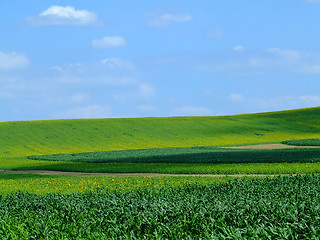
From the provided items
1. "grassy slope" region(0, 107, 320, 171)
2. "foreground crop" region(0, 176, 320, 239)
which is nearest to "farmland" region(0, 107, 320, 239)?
"foreground crop" region(0, 176, 320, 239)

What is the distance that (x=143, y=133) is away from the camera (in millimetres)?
84625

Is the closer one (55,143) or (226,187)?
(226,187)

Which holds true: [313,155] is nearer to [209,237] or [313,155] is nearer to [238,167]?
[238,167]

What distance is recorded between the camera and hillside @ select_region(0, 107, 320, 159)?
74.4 m

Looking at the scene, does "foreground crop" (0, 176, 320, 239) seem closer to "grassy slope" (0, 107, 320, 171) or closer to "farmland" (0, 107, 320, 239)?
"farmland" (0, 107, 320, 239)

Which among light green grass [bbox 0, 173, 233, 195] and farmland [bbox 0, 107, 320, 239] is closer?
farmland [bbox 0, 107, 320, 239]

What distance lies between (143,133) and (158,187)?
2413 inches

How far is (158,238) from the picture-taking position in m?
10.1

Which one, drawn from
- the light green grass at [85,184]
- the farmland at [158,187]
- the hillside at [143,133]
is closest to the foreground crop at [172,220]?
the farmland at [158,187]

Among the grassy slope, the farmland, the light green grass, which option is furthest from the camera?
the grassy slope

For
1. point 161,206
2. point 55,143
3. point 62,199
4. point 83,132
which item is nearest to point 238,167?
point 62,199

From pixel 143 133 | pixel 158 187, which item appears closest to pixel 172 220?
pixel 158 187

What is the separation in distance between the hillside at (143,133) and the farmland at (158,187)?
0.55 ft

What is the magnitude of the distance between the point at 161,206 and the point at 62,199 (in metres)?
5.02
